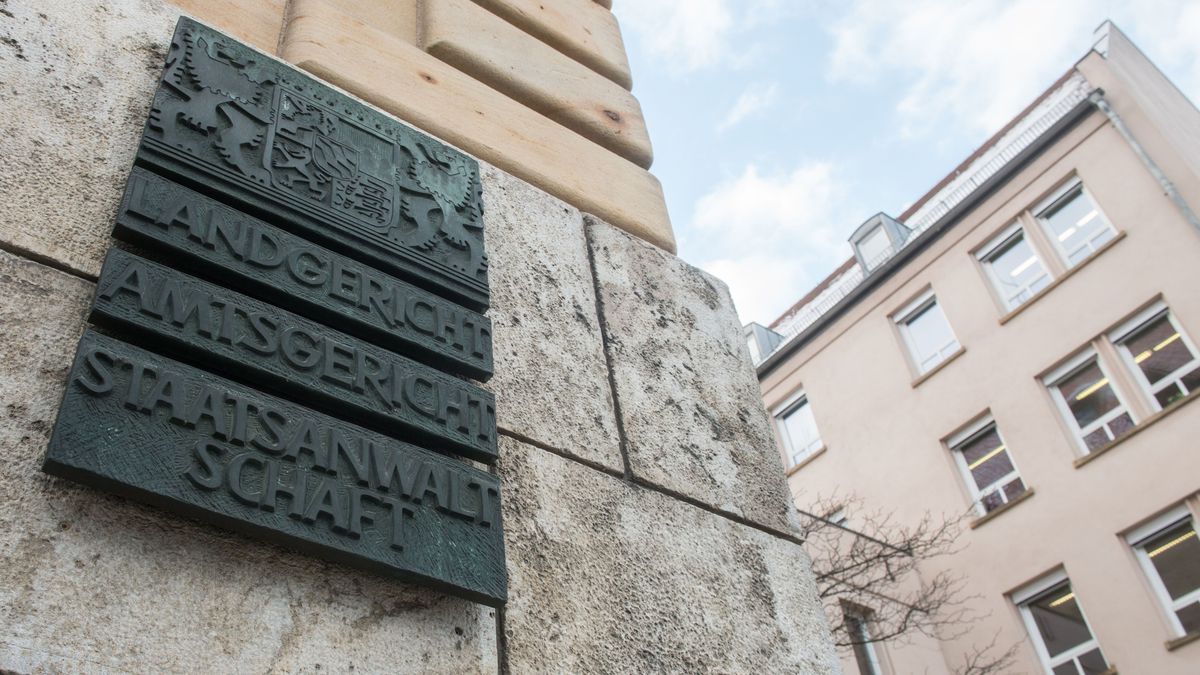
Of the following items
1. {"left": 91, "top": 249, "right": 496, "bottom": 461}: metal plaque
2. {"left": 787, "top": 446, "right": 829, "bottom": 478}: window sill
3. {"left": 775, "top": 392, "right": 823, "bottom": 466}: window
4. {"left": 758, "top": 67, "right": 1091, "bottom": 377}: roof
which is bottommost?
{"left": 91, "top": 249, "right": 496, "bottom": 461}: metal plaque

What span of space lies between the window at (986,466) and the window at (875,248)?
13.8 ft

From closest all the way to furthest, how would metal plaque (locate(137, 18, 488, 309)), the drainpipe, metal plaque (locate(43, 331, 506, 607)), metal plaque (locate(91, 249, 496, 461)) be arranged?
1. metal plaque (locate(43, 331, 506, 607))
2. metal plaque (locate(91, 249, 496, 461))
3. metal plaque (locate(137, 18, 488, 309))
4. the drainpipe

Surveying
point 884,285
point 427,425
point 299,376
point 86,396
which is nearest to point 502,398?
point 427,425

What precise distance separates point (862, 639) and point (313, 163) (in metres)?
12.4

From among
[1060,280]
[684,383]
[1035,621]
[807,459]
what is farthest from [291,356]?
[807,459]

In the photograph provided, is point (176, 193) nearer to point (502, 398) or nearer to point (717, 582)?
point (502, 398)

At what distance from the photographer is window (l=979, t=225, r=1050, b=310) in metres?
16.1

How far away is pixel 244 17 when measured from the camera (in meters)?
2.87

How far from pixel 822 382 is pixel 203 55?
57.8 feet

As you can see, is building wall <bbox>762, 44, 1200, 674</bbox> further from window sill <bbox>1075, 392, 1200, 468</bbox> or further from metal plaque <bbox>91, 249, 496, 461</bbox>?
metal plaque <bbox>91, 249, 496, 461</bbox>

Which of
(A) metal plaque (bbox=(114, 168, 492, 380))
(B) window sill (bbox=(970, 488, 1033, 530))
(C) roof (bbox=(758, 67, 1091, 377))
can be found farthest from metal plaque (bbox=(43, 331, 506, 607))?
(C) roof (bbox=(758, 67, 1091, 377))

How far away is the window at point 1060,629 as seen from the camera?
13.1 metres

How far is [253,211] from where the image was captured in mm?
2176

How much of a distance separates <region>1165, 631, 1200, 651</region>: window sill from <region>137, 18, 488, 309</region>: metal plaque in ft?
40.1
